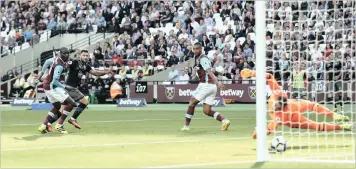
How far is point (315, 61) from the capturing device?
21469 millimetres

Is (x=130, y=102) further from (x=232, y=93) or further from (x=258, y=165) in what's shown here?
(x=258, y=165)

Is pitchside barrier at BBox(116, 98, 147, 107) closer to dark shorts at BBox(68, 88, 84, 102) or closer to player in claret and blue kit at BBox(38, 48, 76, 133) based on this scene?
dark shorts at BBox(68, 88, 84, 102)

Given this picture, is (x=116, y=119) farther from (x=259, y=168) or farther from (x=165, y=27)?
(x=165, y=27)

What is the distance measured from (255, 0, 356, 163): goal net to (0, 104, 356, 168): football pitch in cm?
4

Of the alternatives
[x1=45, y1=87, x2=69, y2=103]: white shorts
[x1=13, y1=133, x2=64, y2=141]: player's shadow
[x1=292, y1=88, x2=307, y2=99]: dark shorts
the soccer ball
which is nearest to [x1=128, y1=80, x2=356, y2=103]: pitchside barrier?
[x1=292, y1=88, x2=307, y2=99]: dark shorts

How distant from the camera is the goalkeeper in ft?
44.8

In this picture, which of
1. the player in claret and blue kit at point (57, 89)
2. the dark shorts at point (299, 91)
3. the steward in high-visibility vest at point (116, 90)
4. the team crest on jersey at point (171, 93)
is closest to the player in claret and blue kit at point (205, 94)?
the dark shorts at point (299, 91)

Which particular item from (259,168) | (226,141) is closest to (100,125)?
(226,141)

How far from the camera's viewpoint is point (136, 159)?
1212 cm

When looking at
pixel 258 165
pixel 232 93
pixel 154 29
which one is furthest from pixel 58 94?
pixel 154 29

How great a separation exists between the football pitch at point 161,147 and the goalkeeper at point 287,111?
336mm

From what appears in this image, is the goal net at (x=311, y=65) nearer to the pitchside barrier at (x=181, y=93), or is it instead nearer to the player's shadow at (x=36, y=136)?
the player's shadow at (x=36, y=136)

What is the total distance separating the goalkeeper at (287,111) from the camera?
13.6 m

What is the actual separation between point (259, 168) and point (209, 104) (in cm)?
801
